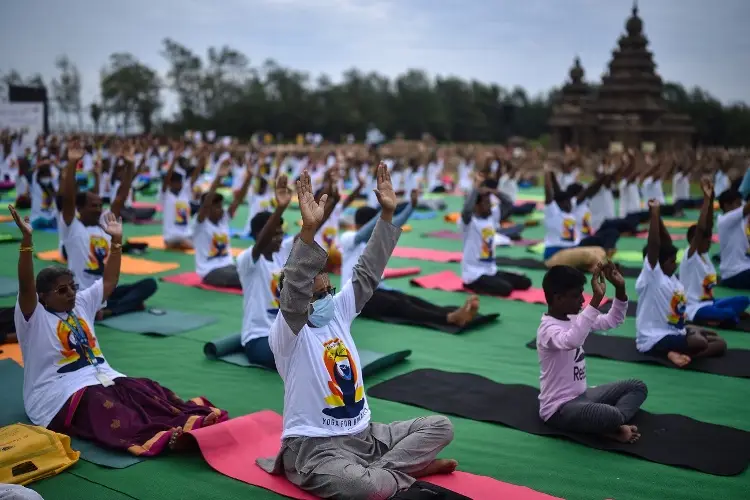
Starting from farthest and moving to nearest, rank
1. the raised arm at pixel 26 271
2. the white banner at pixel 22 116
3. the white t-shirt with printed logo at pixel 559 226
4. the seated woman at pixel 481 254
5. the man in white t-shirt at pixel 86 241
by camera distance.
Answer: the white banner at pixel 22 116, the white t-shirt with printed logo at pixel 559 226, the seated woman at pixel 481 254, the man in white t-shirt at pixel 86 241, the raised arm at pixel 26 271

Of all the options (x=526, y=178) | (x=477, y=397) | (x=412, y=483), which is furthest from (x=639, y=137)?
(x=412, y=483)

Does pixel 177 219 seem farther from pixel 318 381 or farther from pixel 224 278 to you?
pixel 318 381

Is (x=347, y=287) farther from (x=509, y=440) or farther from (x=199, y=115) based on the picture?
(x=199, y=115)

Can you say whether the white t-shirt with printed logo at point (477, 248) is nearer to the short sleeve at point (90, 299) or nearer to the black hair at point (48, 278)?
the short sleeve at point (90, 299)

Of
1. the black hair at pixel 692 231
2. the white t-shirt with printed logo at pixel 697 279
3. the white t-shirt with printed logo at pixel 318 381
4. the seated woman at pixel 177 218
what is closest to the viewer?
the white t-shirt with printed logo at pixel 318 381

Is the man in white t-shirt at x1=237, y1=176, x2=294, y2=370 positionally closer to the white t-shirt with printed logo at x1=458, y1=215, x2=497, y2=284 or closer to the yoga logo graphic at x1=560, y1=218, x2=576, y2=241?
the white t-shirt with printed logo at x1=458, y1=215, x2=497, y2=284

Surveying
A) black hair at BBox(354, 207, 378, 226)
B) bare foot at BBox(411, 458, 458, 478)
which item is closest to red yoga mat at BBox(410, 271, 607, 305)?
black hair at BBox(354, 207, 378, 226)

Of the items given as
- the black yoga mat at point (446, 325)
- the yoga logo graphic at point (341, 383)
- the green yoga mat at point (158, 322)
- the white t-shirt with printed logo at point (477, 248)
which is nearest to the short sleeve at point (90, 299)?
the yoga logo graphic at point (341, 383)

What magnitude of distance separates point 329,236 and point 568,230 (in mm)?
3662

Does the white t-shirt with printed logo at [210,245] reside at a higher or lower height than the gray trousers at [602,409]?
higher

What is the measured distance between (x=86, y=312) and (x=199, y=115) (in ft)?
157

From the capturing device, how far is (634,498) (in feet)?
14.1

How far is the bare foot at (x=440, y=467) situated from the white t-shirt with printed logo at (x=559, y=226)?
779 cm

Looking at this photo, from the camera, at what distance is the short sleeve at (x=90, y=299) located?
5168 millimetres
